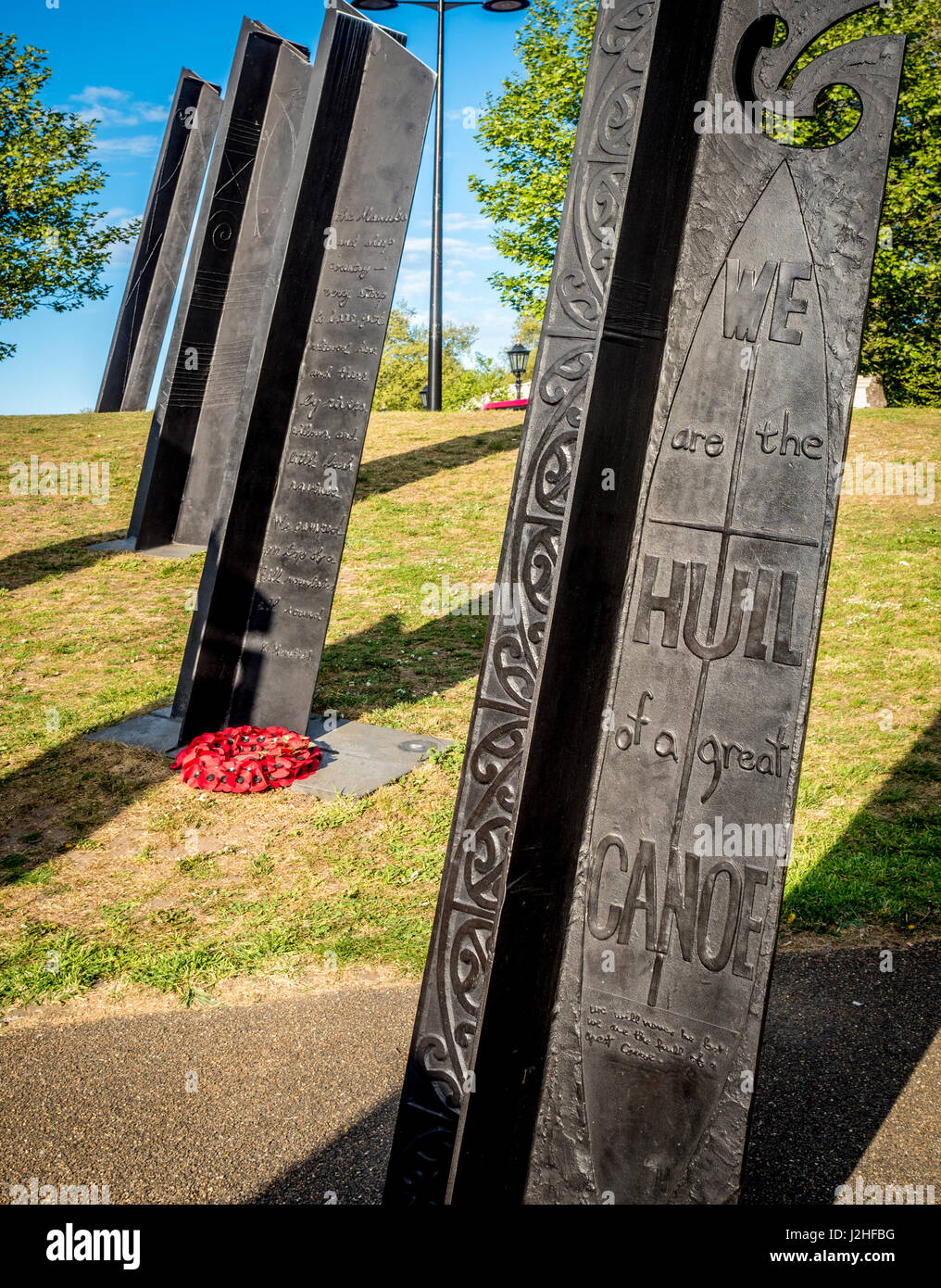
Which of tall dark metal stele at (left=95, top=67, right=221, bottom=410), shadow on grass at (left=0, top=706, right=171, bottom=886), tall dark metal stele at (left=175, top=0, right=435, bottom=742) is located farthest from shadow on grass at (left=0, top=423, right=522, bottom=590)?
tall dark metal stele at (left=175, top=0, right=435, bottom=742)

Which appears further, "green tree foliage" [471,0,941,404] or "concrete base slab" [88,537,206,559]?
"green tree foliage" [471,0,941,404]

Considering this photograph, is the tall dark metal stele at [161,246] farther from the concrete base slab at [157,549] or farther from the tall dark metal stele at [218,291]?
the concrete base slab at [157,549]

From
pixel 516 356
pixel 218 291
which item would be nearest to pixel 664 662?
pixel 218 291

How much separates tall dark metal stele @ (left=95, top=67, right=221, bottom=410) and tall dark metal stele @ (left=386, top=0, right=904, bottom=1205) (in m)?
15.3

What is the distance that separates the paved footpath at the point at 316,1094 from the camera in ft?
10.1

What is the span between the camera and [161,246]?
17.1m

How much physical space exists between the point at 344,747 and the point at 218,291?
7.43 meters

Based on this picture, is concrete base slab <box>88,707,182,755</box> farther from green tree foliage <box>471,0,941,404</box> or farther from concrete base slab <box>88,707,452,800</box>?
green tree foliage <box>471,0,941,404</box>

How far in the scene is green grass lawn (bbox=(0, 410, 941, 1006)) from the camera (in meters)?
4.72

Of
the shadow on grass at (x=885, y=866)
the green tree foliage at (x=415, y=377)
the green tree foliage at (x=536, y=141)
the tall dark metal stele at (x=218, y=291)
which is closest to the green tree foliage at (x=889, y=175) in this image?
the green tree foliage at (x=536, y=141)

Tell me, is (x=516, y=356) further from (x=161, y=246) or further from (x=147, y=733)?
(x=147, y=733)

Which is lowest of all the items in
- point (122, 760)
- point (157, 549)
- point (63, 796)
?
point (63, 796)

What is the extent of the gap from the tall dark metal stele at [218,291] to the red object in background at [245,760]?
569 centimetres
